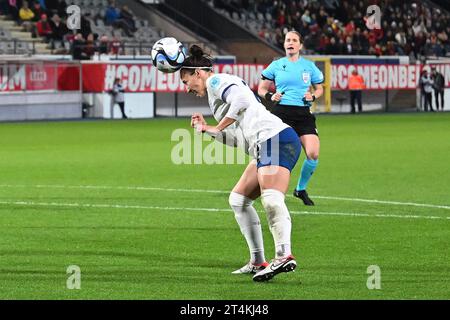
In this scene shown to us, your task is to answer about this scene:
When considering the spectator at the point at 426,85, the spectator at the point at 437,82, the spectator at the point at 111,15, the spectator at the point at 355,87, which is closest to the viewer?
the spectator at the point at 111,15

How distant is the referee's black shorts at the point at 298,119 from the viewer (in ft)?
55.1

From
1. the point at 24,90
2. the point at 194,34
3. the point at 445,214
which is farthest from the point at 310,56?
the point at 445,214

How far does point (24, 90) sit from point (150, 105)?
6171mm

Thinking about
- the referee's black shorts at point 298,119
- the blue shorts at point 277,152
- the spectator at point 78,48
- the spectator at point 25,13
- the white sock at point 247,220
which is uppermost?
the spectator at point 25,13

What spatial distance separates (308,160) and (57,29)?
29355 mm

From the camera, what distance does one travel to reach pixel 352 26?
54.9 m

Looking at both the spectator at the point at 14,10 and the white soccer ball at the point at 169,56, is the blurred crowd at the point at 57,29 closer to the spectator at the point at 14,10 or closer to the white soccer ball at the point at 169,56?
the spectator at the point at 14,10

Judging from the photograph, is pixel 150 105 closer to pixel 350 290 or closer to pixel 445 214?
pixel 445 214

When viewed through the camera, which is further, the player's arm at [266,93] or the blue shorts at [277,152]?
the player's arm at [266,93]

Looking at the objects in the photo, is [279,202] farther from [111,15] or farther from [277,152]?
[111,15]

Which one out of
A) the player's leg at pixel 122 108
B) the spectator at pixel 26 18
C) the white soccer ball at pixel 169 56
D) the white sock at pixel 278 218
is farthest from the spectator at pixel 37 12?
the white sock at pixel 278 218

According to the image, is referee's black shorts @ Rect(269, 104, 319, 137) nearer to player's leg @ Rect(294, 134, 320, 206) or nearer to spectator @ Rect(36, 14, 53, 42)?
player's leg @ Rect(294, 134, 320, 206)

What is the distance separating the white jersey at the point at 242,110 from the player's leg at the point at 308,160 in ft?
20.1

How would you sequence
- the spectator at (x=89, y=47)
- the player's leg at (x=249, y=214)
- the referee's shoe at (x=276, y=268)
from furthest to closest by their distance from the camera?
the spectator at (x=89, y=47), the player's leg at (x=249, y=214), the referee's shoe at (x=276, y=268)
